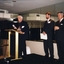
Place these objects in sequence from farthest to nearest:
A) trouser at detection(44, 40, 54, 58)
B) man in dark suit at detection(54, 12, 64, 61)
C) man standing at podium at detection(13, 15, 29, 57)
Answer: man standing at podium at detection(13, 15, 29, 57) → trouser at detection(44, 40, 54, 58) → man in dark suit at detection(54, 12, 64, 61)

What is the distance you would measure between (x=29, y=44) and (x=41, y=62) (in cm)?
134

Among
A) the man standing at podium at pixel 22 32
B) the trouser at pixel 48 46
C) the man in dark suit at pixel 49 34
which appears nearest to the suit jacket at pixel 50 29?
the man in dark suit at pixel 49 34

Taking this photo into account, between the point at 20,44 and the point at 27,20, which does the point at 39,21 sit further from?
the point at 20,44

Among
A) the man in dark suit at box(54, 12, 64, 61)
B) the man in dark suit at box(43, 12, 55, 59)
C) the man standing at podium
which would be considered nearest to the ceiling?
the man standing at podium

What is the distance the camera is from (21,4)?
427cm

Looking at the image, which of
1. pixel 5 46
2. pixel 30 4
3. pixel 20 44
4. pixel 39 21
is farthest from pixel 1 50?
pixel 30 4

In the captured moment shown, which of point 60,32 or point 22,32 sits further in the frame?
point 22,32

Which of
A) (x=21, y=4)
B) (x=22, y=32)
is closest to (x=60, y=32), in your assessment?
(x=22, y=32)

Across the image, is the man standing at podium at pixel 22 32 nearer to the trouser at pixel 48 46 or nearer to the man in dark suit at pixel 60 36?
the trouser at pixel 48 46

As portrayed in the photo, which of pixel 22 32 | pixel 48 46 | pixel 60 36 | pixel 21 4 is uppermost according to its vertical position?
pixel 21 4

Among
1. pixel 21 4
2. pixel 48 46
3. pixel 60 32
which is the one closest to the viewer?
pixel 60 32

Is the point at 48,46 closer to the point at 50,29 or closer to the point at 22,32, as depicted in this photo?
the point at 50,29

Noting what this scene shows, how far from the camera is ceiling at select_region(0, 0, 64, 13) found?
4023 millimetres

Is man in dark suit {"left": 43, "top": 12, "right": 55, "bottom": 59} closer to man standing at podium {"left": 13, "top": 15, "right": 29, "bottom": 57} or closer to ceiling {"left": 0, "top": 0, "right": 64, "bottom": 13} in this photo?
man standing at podium {"left": 13, "top": 15, "right": 29, "bottom": 57}
